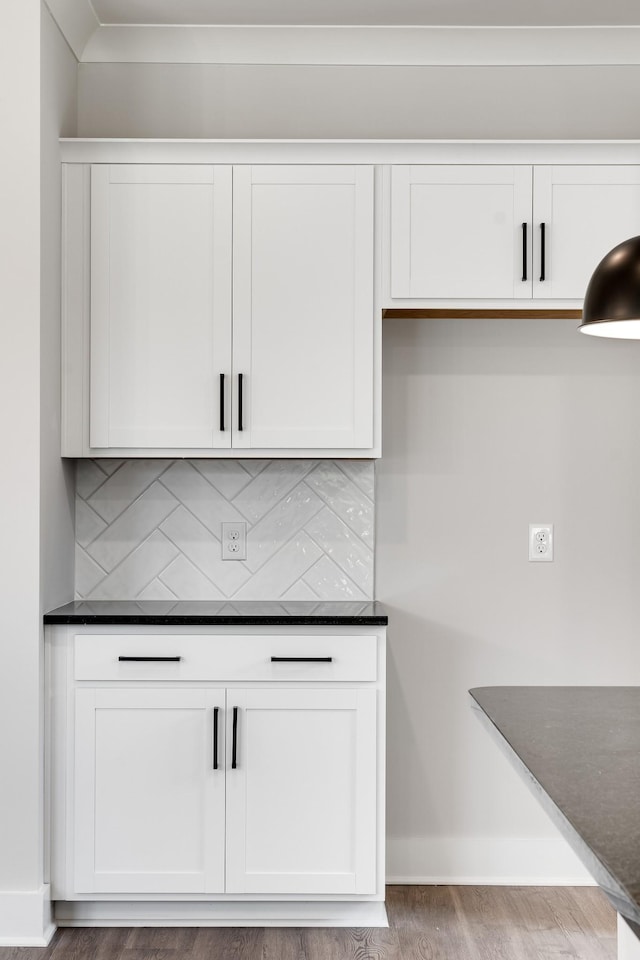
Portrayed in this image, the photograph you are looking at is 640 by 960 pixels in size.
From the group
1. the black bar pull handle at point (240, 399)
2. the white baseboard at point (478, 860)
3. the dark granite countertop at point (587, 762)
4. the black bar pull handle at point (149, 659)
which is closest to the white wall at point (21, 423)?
the black bar pull handle at point (149, 659)

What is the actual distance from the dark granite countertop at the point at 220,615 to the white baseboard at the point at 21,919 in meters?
0.79

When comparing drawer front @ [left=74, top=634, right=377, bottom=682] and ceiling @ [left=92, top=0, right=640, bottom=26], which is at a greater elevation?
ceiling @ [left=92, top=0, right=640, bottom=26]

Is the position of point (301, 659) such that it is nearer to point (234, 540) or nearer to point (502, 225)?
point (234, 540)

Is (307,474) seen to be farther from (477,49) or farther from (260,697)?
(477,49)

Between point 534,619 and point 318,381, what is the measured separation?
113cm

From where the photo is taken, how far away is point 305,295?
8.29 feet

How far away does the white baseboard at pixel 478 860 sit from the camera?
2766mm

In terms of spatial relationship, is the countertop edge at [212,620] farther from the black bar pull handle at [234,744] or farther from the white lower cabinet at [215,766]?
the black bar pull handle at [234,744]

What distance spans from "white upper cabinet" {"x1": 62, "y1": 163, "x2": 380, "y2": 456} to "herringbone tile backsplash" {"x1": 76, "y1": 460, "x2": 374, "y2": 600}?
29cm

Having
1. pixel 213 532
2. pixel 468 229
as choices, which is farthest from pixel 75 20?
pixel 213 532

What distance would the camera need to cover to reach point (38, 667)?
236cm

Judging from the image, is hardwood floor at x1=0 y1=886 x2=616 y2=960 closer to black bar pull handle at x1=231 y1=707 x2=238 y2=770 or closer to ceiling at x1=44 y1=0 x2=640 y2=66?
black bar pull handle at x1=231 y1=707 x2=238 y2=770

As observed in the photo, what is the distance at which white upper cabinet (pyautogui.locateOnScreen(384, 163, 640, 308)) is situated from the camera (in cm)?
253

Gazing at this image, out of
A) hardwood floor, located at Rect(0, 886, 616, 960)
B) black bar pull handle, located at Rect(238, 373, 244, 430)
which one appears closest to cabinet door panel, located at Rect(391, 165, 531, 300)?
black bar pull handle, located at Rect(238, 373, 244, 430)
